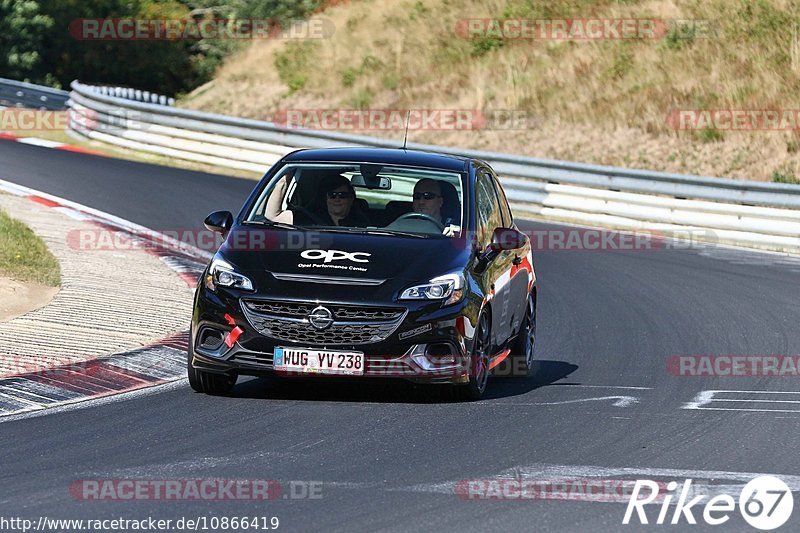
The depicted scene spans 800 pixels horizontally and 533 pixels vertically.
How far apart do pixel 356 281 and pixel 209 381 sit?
128cm

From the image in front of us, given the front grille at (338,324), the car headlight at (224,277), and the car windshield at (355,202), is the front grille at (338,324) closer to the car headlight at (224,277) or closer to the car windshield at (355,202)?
the car headlight at (224,277)

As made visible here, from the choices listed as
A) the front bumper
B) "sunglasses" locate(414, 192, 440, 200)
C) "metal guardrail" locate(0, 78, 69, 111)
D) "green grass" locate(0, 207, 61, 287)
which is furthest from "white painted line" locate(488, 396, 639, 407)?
"metal guardrail" locate(0, 78, 69, 111)

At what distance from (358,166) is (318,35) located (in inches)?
1160

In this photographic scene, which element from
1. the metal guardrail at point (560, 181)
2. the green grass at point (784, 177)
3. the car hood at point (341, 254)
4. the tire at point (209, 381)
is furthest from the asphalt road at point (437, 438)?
the green grass at point (784, 177)

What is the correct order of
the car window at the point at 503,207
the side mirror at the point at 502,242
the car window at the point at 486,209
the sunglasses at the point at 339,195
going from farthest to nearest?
the car window at the point at 503,207, the car window at the point at 486,209, the sunglasses at the point at 339,195, the side mirror at the point at 502,242

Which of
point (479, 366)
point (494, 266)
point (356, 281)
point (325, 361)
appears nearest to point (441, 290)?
point (356, 281)

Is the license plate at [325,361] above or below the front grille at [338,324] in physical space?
below

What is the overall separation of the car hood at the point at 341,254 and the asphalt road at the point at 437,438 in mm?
873

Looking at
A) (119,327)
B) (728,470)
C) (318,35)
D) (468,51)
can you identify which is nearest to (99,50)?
(318,35)

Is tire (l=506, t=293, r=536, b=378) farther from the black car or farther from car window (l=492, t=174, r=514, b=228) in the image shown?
car window (l=492, t=174, r=514, b=228)

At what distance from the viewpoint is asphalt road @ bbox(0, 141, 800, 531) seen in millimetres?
6793

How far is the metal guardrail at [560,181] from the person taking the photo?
2223cm

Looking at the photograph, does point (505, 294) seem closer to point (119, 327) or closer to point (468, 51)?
point (119, 327)

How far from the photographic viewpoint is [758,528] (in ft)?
21.8
